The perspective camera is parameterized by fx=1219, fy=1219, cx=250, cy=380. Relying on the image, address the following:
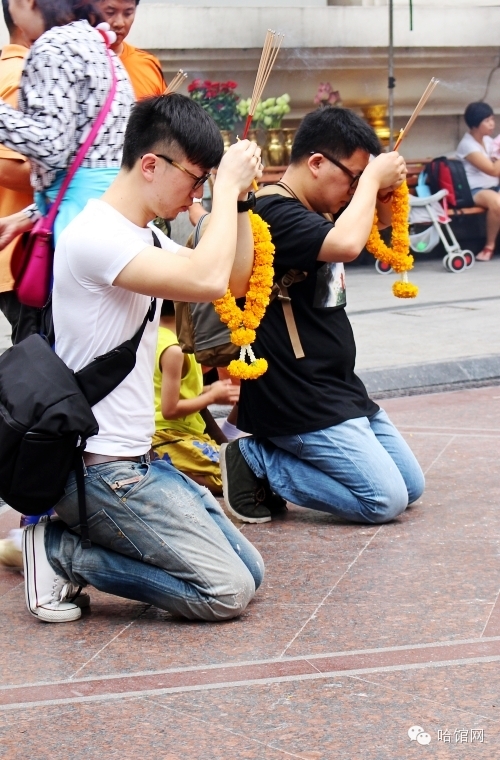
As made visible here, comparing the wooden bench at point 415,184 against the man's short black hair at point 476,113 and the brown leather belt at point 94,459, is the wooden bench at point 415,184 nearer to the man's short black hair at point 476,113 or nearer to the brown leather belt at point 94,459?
the man's short black hair at point 476,113

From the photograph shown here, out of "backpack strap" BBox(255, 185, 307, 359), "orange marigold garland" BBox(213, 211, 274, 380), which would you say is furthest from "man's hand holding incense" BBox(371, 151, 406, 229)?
"orange marigold garland" BBox(213, 211, 274, 380)

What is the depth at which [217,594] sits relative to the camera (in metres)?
3.12

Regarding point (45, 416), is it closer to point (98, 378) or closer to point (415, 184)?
point (98, 378)

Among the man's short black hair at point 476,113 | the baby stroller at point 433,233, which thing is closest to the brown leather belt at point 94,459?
the baby stroller at point 433,233

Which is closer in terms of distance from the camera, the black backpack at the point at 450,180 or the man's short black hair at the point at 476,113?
the black backpack at the point at 450,180

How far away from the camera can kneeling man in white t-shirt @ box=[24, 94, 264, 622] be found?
3.07 metres

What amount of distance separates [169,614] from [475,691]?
951 millimetres

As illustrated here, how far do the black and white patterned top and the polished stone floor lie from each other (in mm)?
1267

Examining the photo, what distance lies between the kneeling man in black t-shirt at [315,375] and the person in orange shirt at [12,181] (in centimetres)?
80

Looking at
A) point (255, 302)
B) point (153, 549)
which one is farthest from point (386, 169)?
point (153, 549)

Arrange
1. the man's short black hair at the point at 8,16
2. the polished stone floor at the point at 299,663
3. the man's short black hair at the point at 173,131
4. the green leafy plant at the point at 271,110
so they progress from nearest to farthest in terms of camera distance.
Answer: the polished stone floor at the point at 299,663 < the man's short black hair at the point at 173,131 < the man's short black hair at the point at 8,16 < the green leafy plant at the point at 271,110

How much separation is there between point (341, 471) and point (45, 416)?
1312 mm

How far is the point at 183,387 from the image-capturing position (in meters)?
4.74

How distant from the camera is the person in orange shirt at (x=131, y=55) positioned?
4.07 meters
